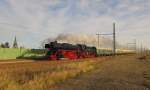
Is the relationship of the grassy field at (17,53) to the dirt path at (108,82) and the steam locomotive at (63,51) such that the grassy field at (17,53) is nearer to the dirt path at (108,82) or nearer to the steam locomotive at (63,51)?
the steam locomotive at (63,51)

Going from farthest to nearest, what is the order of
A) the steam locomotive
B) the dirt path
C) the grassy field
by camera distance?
the grassy field
the steam locomotive
the dirt path

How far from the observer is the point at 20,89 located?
33.7 ft

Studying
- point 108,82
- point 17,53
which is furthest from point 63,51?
point 108,82

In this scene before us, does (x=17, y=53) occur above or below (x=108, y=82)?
above

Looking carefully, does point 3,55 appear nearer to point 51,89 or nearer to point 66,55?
point 66,55

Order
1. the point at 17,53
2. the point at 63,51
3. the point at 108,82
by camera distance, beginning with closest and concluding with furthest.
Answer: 1. the point at 108,82
2. the point at 63,51
3. the point at 17,53

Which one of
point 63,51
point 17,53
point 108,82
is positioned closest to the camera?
point 108,82

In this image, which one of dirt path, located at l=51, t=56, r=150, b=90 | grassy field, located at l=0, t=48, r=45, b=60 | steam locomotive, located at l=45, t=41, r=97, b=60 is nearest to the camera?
dirt path, located at l=51, t=56, r=150, b=90

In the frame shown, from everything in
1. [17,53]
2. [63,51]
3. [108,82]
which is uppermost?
[63,51]

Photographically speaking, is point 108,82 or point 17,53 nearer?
point 108,82

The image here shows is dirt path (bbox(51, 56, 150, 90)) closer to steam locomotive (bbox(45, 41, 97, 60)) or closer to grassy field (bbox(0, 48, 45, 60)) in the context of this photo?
steam locomotive (bbox(45, 41, 97, 60))

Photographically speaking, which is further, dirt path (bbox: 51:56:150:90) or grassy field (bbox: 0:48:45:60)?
grassy field (bbox: 0:48:45:60)

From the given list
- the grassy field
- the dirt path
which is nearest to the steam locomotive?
the grassy field

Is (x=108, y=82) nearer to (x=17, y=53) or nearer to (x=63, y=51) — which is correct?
(x=63, y=51)
